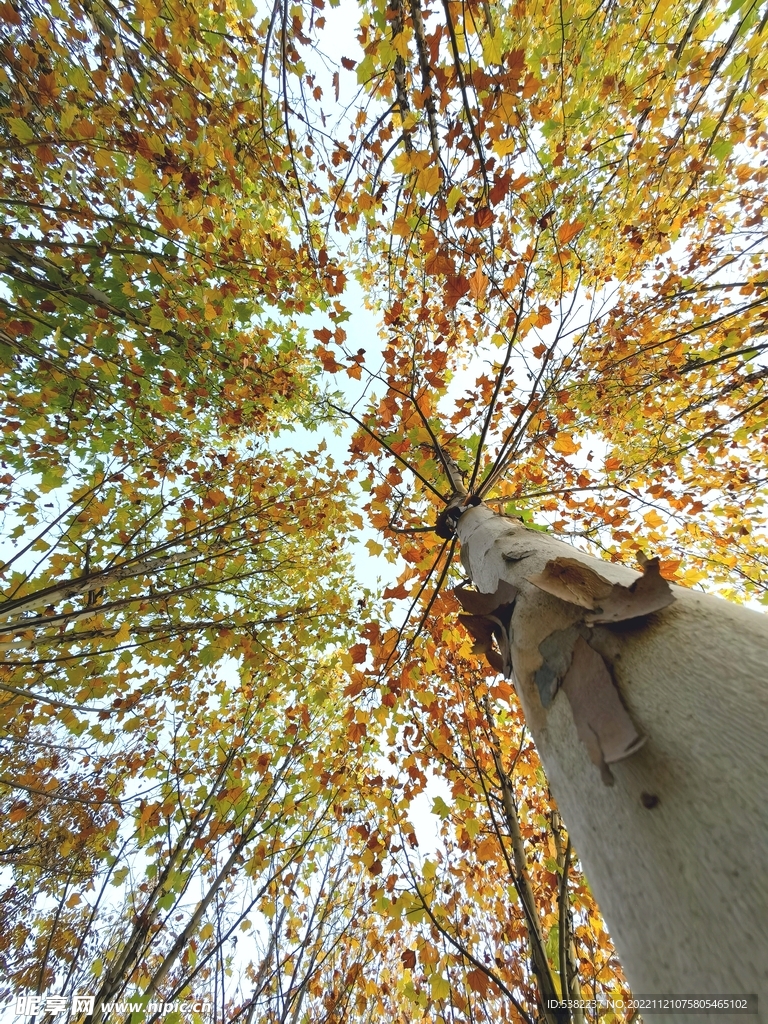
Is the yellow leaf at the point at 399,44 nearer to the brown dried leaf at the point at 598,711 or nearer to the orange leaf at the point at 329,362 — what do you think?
the orange leaf at the point at 329,362

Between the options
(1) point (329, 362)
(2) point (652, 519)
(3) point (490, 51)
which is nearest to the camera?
(3) point (490, 51)

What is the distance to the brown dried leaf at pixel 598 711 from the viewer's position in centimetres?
57

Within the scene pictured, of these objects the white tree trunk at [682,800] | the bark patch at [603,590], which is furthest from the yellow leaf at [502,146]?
the white tree trunk at [682,800]

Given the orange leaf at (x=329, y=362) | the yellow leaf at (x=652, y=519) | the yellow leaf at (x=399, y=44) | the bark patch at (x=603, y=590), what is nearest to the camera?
the bark patch at (x=603, y=590)

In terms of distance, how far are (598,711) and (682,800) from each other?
0.16 m

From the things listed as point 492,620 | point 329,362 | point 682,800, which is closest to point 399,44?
point 329,362

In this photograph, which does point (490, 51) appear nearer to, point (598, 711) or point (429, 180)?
point (429, 180)

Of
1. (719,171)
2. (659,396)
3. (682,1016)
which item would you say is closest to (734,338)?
(659,396)

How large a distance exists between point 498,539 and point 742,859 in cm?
104

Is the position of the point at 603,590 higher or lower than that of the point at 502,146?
lower

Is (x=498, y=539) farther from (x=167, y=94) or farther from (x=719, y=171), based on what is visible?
(x=719, y=171)

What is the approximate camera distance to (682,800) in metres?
0.48

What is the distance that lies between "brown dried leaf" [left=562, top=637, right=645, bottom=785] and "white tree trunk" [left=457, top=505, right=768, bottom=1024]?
16 millimetres

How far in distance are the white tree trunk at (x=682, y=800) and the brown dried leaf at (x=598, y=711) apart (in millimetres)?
16
